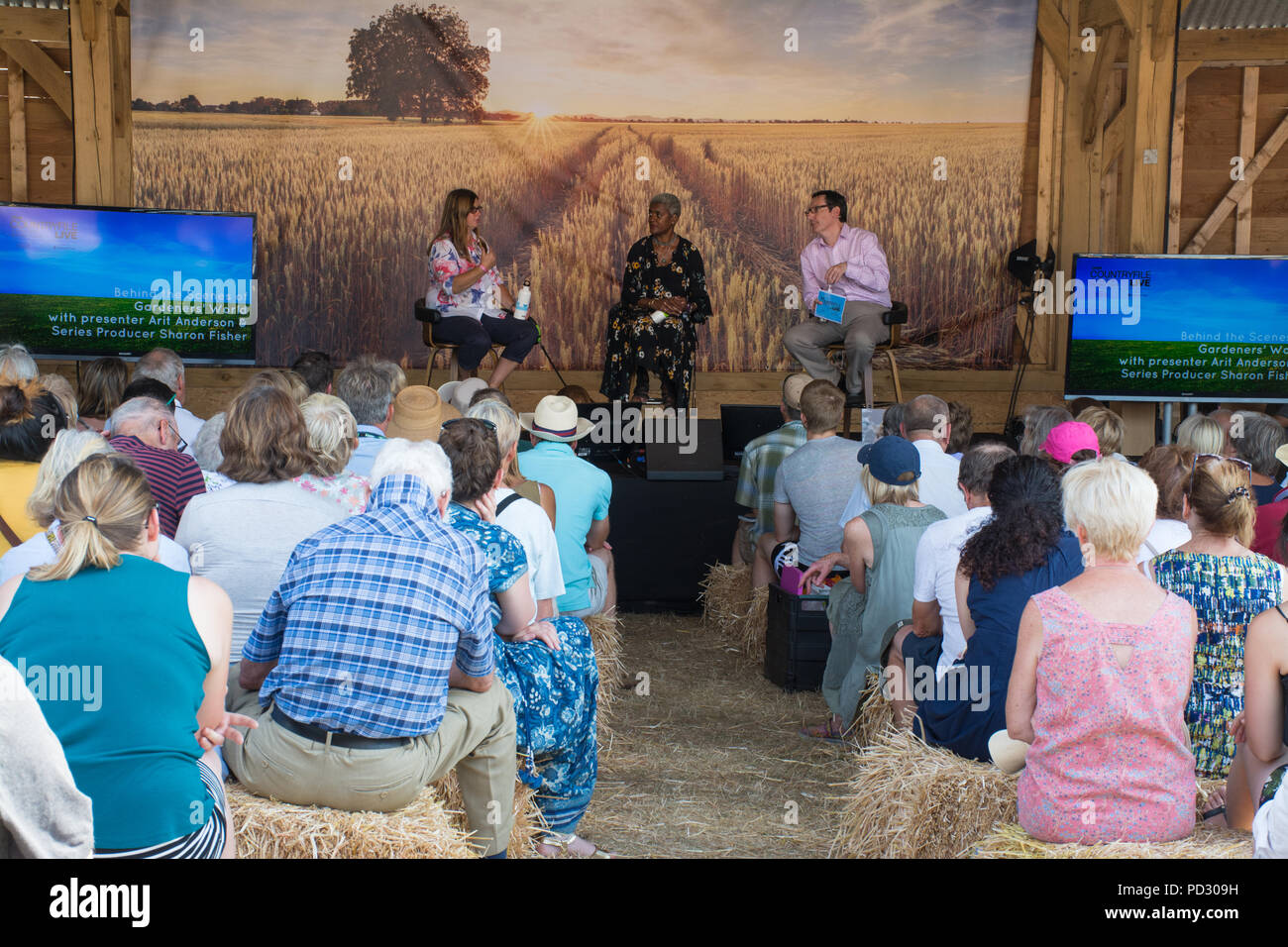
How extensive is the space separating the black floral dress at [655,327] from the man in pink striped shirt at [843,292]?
0.55m

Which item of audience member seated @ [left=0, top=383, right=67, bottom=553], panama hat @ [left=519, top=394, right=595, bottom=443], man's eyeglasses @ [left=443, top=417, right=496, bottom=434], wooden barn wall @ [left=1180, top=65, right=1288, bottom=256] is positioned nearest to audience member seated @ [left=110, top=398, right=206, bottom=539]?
audience member seated @ [left=0, top=383, right=67, bottom=553]

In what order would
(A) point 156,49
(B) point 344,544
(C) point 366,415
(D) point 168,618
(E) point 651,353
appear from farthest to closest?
(A) point 156,49 < (E) point 651,353 < (C) point 366,415 < (B) point 344,544 < (D) point 168,618

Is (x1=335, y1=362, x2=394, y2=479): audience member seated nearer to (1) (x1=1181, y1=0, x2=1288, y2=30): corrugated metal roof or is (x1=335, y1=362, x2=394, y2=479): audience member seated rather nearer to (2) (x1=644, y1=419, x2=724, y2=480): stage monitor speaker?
(2) (x1=644, y1=419, x2=724, y2=480): stage monitor speaker

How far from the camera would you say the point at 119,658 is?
7.04 ft

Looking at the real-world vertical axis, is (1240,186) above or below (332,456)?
above

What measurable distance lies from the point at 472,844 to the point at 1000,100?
7086 mm

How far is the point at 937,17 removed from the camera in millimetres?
8500

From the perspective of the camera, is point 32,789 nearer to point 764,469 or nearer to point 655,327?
point 764,469

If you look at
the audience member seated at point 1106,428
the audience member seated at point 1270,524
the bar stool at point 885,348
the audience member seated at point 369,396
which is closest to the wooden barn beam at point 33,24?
the audience member seated at point 369,396

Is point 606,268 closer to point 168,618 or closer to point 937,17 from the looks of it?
point 937,17

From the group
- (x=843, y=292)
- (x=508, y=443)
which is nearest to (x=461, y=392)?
(x=508, y=443)

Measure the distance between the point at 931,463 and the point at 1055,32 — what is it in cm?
→ 509

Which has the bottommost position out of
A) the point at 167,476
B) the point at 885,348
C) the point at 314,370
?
the point at 167,476
